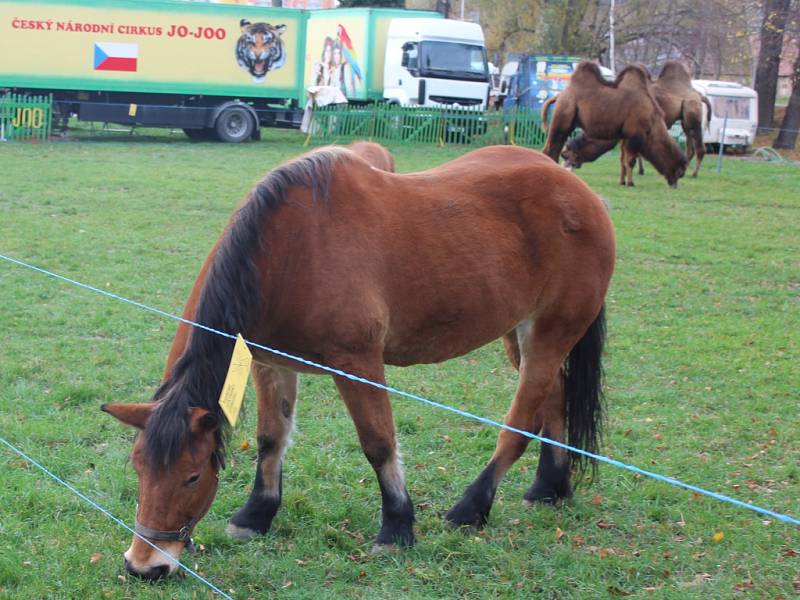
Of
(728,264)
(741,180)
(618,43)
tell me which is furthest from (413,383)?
(618,43)

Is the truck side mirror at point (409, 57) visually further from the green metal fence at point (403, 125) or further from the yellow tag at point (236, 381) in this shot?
the yellow tag at point (236, 381)

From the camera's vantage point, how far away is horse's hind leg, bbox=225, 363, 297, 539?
4125 mm

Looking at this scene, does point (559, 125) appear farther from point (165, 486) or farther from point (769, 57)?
point (165, 486)

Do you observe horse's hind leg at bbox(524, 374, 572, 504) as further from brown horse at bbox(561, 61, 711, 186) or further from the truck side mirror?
the truck side mirror

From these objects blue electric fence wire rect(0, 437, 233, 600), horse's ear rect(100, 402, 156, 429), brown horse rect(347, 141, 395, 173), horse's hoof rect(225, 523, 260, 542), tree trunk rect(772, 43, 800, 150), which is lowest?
horse's hoof rect(225, 523, 260, 542)

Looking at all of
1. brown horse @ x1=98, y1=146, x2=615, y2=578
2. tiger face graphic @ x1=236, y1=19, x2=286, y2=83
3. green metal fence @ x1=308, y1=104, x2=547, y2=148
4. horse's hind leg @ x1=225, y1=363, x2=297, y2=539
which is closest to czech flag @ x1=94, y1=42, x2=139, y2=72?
tiger face graphic @ x1=236, y1=19, x2=286, y2=83

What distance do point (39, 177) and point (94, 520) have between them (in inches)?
486

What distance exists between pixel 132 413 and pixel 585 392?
2370mm

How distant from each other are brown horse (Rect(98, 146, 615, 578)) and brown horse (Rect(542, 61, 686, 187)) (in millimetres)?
12908

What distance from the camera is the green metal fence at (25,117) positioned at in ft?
69.6

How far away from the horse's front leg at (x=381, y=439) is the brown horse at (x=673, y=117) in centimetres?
1521

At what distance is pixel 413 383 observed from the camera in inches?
250

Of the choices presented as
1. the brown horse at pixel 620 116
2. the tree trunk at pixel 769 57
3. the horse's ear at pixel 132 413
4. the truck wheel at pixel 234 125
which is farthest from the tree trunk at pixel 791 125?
the horse's ear at pixel 132 413

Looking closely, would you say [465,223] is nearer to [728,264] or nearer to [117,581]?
[117,581]
